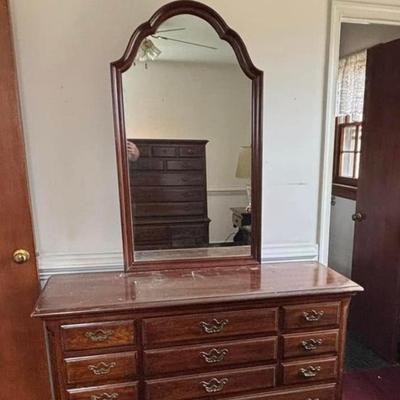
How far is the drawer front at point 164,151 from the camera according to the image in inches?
60.5

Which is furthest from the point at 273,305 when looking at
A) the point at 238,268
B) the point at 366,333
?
the point at 366,333

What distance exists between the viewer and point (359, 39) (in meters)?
2.90

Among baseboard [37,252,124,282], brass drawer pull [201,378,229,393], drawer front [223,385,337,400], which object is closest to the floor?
drawer front [223,385,337,400]

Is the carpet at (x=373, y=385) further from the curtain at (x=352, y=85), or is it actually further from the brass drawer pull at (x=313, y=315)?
the curtain at (x=352, y=85)

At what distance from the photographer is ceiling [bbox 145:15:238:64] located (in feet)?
4.84

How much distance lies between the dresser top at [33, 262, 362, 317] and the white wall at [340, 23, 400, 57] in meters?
2.14

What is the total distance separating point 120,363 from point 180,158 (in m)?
0.89

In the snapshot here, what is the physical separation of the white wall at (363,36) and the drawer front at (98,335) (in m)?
2.81

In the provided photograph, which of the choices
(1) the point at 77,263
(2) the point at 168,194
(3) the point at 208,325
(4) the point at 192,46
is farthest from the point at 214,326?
(4) the point at 192,46

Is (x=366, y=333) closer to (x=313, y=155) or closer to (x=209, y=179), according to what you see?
(x=313, y=155)

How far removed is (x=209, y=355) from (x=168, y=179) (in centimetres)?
77

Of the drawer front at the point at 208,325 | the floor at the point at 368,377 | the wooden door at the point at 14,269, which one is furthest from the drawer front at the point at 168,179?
the floor at the point at 368,377

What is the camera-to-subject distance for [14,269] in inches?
58.7

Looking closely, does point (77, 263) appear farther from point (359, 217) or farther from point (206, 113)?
point (359, 217)
